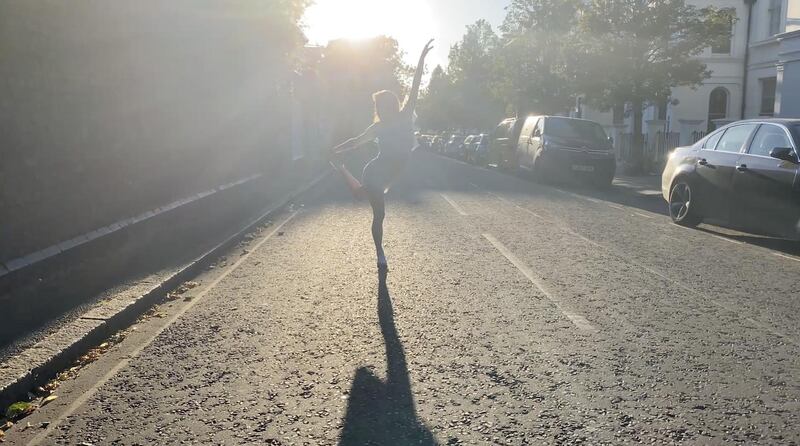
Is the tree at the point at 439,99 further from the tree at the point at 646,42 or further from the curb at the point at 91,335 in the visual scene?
the curb at the point at 91,335

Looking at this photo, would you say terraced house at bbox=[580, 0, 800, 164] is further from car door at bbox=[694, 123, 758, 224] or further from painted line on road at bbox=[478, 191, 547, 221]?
car door at bbox=[694, 123, 758, 224]

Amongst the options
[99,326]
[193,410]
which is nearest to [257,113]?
[99,326]

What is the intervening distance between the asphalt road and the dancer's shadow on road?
13mm

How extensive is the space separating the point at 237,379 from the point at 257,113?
675 inches

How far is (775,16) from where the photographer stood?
35750 mm

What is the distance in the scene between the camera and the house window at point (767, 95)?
36.4m

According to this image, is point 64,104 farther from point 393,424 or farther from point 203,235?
point 393,424

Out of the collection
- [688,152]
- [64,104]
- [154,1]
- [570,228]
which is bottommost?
[570,228]

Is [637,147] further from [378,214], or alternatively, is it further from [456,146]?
[456,146]

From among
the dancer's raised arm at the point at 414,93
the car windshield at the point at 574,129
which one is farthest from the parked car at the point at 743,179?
the car windshield at the point at 574,129

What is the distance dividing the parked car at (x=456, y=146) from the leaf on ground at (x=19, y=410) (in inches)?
1573

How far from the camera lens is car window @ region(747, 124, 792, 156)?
388 inches

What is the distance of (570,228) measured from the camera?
11570 mm

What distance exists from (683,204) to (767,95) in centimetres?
2955
